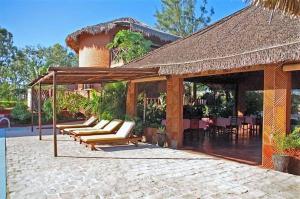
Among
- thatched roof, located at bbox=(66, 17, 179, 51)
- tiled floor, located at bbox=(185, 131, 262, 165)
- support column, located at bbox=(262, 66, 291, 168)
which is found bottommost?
tiled floor, located at bbox=(185, 131, 262, 165)

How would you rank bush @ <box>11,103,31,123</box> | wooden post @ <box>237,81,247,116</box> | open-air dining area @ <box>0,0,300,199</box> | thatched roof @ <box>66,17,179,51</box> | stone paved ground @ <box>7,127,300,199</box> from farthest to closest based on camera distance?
thatched roof @ <box>66,17,179,51</box>, bush @ <box>11,103,31,123</box>, wooden post @ <box>237,81,247,116</box>, open-air dining area @ <box>0,0,300,199</box>, stone paved ground @ <box>7,127,300,199</box>

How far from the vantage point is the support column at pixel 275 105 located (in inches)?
322

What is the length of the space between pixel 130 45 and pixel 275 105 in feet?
41.1

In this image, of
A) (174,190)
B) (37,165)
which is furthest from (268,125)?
(37,165)

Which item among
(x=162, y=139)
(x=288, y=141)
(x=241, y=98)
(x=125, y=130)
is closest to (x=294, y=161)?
(x=288, y=141)

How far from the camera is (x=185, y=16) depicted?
38.8 m

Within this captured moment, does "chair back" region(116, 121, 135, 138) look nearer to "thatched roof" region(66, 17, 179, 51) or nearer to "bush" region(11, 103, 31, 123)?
"bush" region(11, 103, 31, 123)

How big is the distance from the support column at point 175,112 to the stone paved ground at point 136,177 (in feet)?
4.66

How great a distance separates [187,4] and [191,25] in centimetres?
272

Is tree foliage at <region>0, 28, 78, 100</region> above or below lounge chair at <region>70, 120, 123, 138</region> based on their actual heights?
→ above

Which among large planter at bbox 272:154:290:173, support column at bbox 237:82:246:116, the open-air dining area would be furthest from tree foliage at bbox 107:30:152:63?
large planter at bbox 272:154:290:173

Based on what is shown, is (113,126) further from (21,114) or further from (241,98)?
(21,114)

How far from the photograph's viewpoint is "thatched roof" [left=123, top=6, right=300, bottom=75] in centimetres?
779

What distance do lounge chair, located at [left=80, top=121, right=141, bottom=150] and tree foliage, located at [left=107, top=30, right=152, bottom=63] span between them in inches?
321
